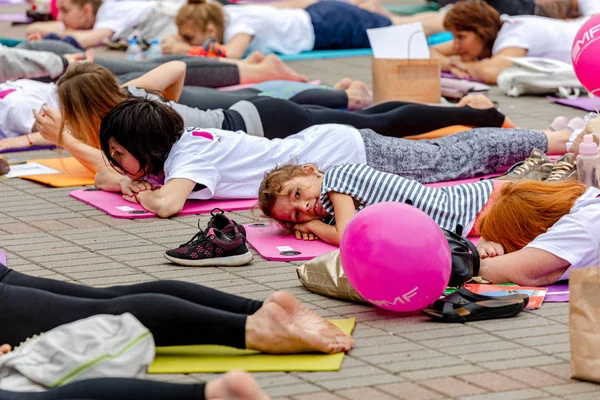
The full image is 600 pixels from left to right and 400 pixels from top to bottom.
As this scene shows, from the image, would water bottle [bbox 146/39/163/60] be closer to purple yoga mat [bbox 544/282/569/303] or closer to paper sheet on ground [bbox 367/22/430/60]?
paper sheet on ground [bbox 367/22/430/60]

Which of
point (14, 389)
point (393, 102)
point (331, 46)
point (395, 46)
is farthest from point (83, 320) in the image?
point (331, 46)

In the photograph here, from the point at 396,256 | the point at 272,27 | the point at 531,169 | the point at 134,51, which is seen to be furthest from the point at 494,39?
the point at 396,256

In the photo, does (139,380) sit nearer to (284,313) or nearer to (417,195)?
(284,313)

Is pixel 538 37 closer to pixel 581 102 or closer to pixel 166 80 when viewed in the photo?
pixel 581 102

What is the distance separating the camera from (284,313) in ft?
12.6

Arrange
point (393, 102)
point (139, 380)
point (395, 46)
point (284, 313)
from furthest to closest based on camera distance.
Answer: point (395, 46) < point (393, 102) < point (284, 313) < point (139, 380)

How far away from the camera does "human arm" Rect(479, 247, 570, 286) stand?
14.7 feet

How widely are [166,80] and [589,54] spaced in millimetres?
2659

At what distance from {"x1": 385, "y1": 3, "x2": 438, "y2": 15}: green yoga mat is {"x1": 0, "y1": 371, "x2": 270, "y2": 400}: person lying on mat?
10899 mm

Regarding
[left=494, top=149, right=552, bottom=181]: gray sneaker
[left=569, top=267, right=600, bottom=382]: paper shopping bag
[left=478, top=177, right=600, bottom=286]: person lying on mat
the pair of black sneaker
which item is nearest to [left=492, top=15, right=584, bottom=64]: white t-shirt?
[left=494, top=149, right=552, bottom=181]: gray sneaker

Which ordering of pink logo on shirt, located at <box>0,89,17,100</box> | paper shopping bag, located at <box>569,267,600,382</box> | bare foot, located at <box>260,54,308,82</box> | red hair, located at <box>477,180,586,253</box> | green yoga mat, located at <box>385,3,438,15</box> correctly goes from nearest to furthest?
paper shopping bag, located at <box>569,267,600,382</box>
red hair, located at <box>477,180,586,253</box>
pink logo on shirt, located at <box>0,89,17,100</box>
bare foot, located at <box>260,54,308,82</box>
green yoga mat, located at <box>385,3,438,15</box>

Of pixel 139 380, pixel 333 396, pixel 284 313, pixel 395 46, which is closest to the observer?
pixel 139 380

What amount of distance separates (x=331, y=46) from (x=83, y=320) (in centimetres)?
815

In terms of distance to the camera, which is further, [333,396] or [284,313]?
[284,313]
